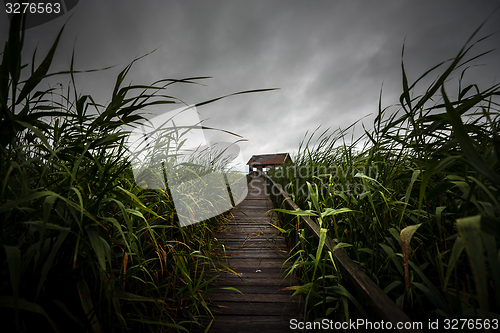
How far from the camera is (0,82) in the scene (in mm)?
522

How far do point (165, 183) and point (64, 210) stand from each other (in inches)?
34.5

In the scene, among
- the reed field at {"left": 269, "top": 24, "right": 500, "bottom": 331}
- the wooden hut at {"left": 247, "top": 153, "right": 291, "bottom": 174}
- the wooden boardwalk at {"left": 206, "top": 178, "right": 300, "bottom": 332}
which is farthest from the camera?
the wooden hut at {"left": 247, "top": 153, "right": 291, "bottom": 174}

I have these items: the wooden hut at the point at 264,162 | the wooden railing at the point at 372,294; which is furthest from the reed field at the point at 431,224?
the wooden hut at the point at 264,162

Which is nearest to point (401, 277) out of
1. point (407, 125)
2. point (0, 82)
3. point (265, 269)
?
point (407, 125)

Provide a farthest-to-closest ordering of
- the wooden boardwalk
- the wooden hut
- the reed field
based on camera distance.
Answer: the wooden hut < the wooden boardwalk < the reed field

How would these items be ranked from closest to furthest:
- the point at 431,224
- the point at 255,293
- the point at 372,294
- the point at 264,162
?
the point at 372,294 → the point at 431,224 → the point at 255,293 → the point at 264,162

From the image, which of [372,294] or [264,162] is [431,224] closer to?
[372,294]

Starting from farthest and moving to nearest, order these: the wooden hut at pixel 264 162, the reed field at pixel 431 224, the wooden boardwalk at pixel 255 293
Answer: the wooden hut at pixel 264 162 < the wooden boardwalk at pixel 255 293 < the reed field at pixel 431 224

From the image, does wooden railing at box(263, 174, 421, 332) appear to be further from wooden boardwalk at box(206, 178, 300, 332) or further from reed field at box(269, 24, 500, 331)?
wooden boardwalk at box(206, 178, 300, 332)

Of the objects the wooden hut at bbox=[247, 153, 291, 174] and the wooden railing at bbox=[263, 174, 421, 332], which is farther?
the wooden hut at bbox=[247, 153, 291, 174]

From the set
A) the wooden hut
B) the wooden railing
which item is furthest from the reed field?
the wooden hut

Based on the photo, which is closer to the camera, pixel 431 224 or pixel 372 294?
pixel 372 294

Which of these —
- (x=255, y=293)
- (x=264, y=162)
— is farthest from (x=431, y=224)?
(x=264, y=162)

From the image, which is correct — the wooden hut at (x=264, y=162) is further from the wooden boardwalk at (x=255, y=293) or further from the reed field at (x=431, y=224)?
the reed field at (x=431, y=224)
